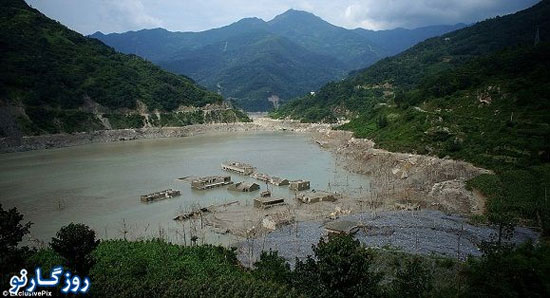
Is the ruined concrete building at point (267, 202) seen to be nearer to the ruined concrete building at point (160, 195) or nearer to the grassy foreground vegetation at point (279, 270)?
the ruined concrete building at point (160, 195)

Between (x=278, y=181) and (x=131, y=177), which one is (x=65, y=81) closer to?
(x=131, y=177)

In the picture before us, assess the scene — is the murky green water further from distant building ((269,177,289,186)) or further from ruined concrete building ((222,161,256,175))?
distant building ((269,177,289,186))

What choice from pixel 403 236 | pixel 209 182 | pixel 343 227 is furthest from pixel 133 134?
pixel 403 236

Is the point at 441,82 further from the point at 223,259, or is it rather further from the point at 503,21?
the point at 503,21

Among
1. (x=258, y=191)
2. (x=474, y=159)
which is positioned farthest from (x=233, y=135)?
(x=474, y=159)

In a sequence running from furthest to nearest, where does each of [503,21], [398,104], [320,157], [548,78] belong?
[503,21]
[398,104]
[320,157]
[548,78]

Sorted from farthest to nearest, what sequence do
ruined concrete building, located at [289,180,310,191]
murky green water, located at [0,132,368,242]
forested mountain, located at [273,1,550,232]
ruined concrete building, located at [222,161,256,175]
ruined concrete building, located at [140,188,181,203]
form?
ruined concrete building, located at [222,161,256,175] → ruined concrete building, located at [289,180,310,191] → ruined concrete building, located at [140,188,181,203] → murky green water, located at [0,132,368,242] → forested mountain, located at [273,1,550,232]

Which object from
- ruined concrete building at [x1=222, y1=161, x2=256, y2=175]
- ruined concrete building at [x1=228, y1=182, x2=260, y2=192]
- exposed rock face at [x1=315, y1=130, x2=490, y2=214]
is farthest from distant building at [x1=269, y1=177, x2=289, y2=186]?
exposed rock face at [x1=315, y1=130, x2=490, y2=214]
